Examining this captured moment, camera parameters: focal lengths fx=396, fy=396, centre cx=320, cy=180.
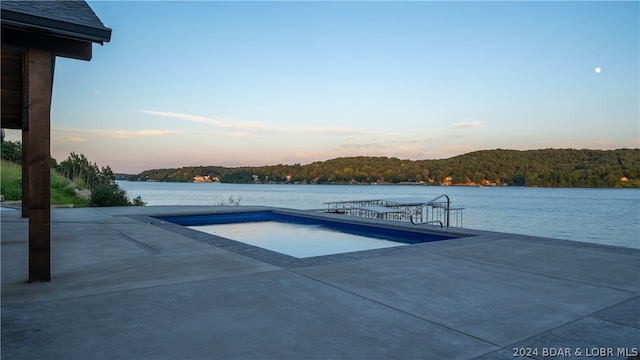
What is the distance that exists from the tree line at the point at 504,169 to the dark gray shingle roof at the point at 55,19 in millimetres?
66610

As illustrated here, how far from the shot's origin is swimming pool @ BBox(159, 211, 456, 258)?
8914 millimetres

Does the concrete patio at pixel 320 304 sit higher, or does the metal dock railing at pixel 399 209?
the concrete patio at pixel 320 304

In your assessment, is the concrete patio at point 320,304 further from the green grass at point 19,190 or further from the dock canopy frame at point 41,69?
the green grass at point 19,190

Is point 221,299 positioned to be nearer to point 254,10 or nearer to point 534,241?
point 534,241

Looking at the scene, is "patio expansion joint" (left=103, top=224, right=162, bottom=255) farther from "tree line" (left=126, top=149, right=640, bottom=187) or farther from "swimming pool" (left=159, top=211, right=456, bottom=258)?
"tree line" (left=126, top=149, right=640, bottom=187)

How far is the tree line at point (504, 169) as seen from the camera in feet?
206

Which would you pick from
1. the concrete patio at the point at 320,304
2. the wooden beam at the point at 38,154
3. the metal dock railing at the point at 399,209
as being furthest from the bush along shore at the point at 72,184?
the wooden beam at the point at 38,154

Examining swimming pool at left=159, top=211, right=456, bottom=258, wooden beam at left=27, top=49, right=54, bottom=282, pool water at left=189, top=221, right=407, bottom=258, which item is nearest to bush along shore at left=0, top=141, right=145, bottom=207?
swimming pool at left=159, top=211, right=456, bottom=258

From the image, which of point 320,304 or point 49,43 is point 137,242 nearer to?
point 49,43

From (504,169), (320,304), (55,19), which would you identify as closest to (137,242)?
(55,19)

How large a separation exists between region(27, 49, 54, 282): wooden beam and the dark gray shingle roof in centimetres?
39

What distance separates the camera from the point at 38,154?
396cm

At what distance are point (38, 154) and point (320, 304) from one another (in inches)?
124

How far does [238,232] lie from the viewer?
1125cm
